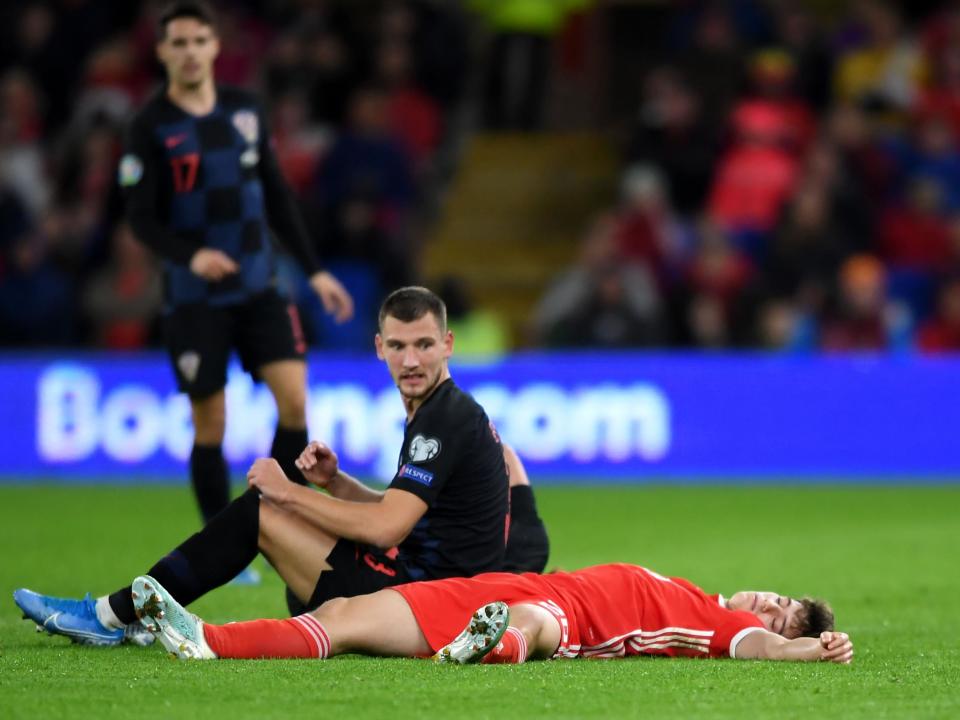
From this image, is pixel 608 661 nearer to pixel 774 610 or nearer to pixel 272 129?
pixel 774 610

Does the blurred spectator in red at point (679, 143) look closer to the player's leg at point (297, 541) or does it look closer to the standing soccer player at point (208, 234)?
the standing soccer player at point (208, 234)

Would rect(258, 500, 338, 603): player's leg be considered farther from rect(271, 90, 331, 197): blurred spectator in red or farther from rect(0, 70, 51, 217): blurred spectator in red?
rect(0, 70, 51, 217): blurred spectator in red

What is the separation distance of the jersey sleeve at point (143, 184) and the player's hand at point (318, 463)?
1.98 meters

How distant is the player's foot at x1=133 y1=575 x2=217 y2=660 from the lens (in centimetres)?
507

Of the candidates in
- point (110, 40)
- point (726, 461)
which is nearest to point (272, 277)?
point (726, 461)

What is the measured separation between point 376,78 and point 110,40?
2.55 meters

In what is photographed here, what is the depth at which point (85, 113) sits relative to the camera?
16000 millimetres

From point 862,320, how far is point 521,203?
426 centimetres

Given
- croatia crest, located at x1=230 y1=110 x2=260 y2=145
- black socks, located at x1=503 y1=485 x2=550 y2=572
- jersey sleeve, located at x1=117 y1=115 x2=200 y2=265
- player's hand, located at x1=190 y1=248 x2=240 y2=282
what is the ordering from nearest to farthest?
1. black socks, located at x1=503 y1=485 x2=550 y2=572
2. player's hand, located at x1=190 y1=248 x2=240 y2=282
3. jersey sleeve, located at x1=117 y1=115 x2=200 y2=265
4. croatia crest, located at x1=230 y1=110 x2=260 y2=145

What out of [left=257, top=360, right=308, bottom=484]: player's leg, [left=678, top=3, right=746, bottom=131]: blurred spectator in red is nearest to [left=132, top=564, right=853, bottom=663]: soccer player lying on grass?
[left=257, top=360, right=308, bottom=484]: player's leg

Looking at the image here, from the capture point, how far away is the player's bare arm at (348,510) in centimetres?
530

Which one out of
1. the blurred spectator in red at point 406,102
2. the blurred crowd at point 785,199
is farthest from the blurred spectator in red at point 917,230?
the blurred spectator in red at point 406,102

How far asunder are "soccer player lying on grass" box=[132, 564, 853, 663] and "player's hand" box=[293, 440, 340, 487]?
1.37 feet

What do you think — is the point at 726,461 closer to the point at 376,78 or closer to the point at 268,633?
the point at 376,78
